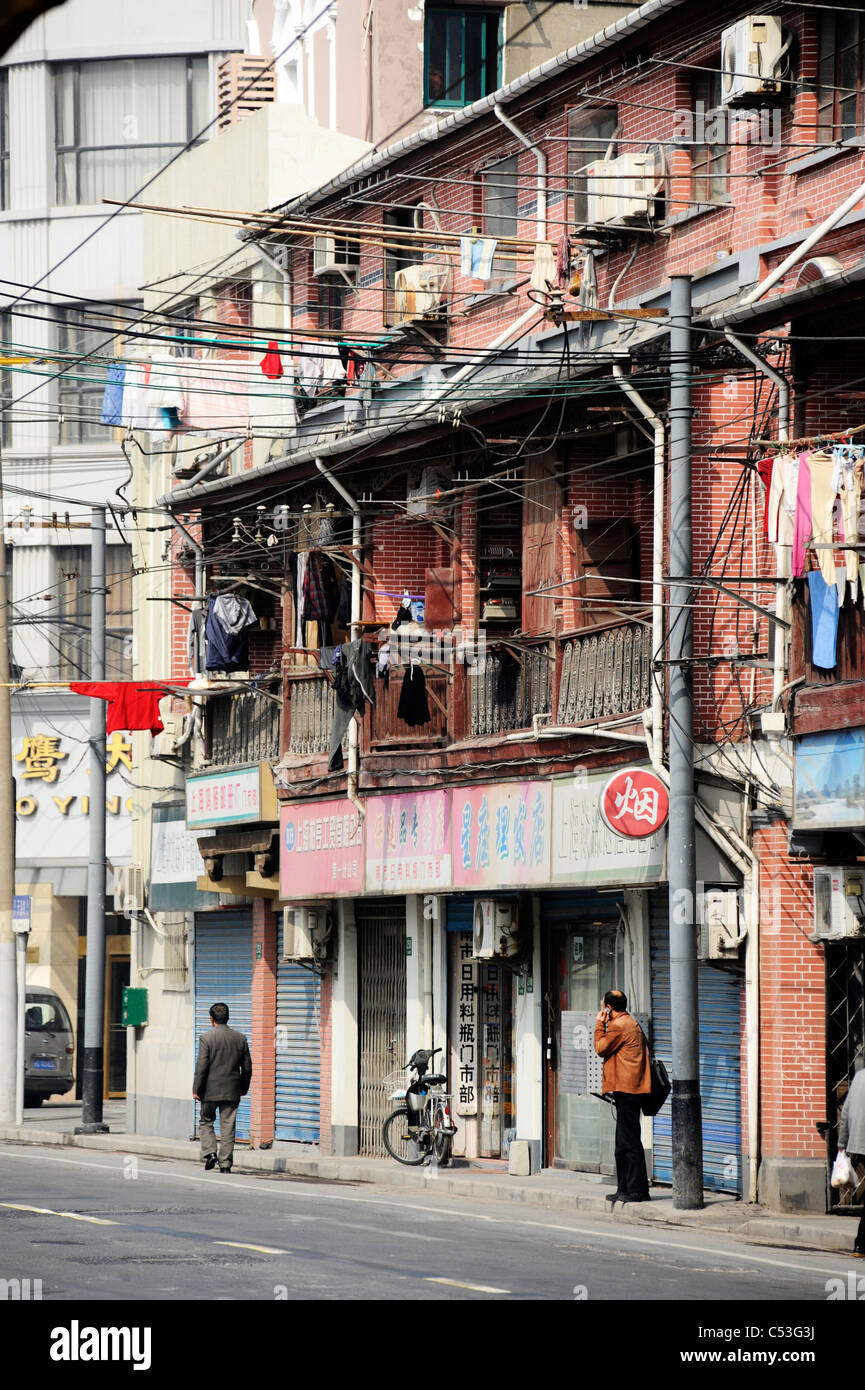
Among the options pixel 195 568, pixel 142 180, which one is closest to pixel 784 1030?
pixel 195 568

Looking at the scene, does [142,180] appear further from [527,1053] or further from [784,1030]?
[784,1030]

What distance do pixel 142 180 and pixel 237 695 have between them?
18.7 m

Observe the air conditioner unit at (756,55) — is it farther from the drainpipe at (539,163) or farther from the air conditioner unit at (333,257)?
the air conditioner unit at (333,257)

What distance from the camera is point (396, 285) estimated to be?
89.1 feet

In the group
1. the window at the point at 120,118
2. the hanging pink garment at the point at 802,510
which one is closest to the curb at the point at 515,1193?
the hanging pink garment at the point at 802,510

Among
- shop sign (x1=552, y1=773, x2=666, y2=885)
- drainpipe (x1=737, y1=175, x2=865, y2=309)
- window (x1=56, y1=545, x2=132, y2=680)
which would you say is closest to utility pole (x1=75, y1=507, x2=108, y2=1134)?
shop sign (x1=552, y1=773, x2=666, y2=885)

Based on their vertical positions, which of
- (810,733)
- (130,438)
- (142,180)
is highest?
(142,180)

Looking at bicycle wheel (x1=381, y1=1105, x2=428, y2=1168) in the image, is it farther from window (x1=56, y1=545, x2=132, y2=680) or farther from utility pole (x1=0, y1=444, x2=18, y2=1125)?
window (x1=56, y1=545, x2=132, y2=680)

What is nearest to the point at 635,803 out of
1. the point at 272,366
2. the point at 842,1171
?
the point at 842,1171

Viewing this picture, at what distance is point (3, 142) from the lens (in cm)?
4669

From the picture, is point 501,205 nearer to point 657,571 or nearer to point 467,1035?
point 657,571

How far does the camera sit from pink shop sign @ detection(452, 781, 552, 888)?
2316cm

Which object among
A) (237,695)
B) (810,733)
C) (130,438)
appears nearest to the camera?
(810,733)

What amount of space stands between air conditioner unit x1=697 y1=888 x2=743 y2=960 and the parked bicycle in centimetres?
467
